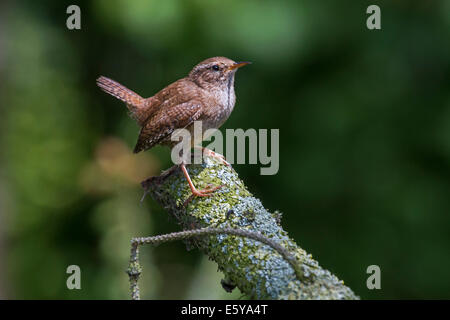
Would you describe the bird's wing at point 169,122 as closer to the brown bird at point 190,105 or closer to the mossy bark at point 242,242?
the brown bird at point 190,105

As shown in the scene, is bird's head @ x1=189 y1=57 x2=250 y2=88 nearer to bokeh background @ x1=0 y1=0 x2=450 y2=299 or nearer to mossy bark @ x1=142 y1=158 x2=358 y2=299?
bokeh background @ x1=0 y1=0 x2=450 y2=299

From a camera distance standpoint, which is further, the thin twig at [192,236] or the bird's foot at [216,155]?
the bird's foot at [216,155]

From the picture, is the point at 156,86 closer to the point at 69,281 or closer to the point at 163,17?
the point at 163,17

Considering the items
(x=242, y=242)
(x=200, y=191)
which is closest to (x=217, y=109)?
(x=200, y=191)

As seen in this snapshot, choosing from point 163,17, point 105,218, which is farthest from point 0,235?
point 163,17

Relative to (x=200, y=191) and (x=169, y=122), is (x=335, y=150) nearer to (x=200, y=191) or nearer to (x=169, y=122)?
(x=169, y=122)

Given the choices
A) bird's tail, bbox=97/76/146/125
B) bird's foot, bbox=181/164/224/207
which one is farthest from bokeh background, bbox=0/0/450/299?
bird's foot, bbox=181/164/224/207

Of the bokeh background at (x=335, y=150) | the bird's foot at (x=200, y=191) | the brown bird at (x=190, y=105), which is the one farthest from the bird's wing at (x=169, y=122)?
the bokeh background at (x=335, y=150)
